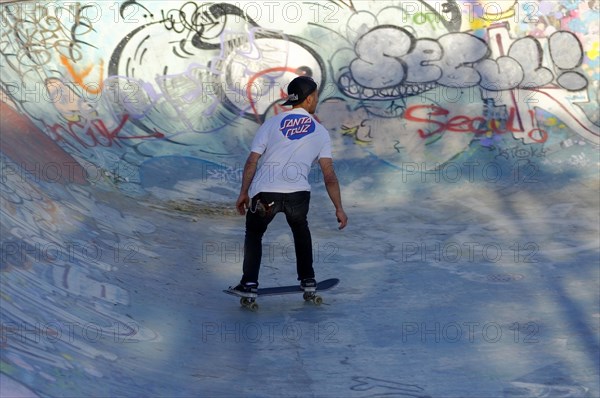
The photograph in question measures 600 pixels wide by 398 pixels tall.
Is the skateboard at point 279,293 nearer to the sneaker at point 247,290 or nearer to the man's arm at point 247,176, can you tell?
the sneaker at point 247,290

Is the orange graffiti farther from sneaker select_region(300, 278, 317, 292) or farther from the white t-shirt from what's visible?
sneaker select_region(300, 278, 317, 292)

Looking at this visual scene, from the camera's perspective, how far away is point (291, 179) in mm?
6809

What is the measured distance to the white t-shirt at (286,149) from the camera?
22.3 feet

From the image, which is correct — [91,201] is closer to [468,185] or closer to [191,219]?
[191,219]

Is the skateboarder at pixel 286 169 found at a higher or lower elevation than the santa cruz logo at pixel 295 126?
lower

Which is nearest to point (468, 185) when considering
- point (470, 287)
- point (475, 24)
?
point (475, 24)

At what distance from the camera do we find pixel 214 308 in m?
7.13

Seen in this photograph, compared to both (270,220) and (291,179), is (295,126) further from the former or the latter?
(270,220)

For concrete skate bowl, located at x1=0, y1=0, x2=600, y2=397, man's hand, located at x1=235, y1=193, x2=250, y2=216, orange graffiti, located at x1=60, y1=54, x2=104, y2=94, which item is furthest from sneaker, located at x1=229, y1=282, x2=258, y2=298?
orange graffiti, located at x1=60, y1=54, x2=104, y2=94

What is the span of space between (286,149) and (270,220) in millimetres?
546

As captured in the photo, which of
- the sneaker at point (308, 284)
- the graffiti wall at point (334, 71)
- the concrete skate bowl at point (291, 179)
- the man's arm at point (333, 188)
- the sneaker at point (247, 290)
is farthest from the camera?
the graffiti wall at point (334, 71)

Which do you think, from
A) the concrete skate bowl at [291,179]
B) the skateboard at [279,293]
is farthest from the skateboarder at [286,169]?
the concrete skate bowl at [291,179]

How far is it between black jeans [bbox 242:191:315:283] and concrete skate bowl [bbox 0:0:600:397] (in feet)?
1.22

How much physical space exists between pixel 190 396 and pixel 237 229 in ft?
15.3
